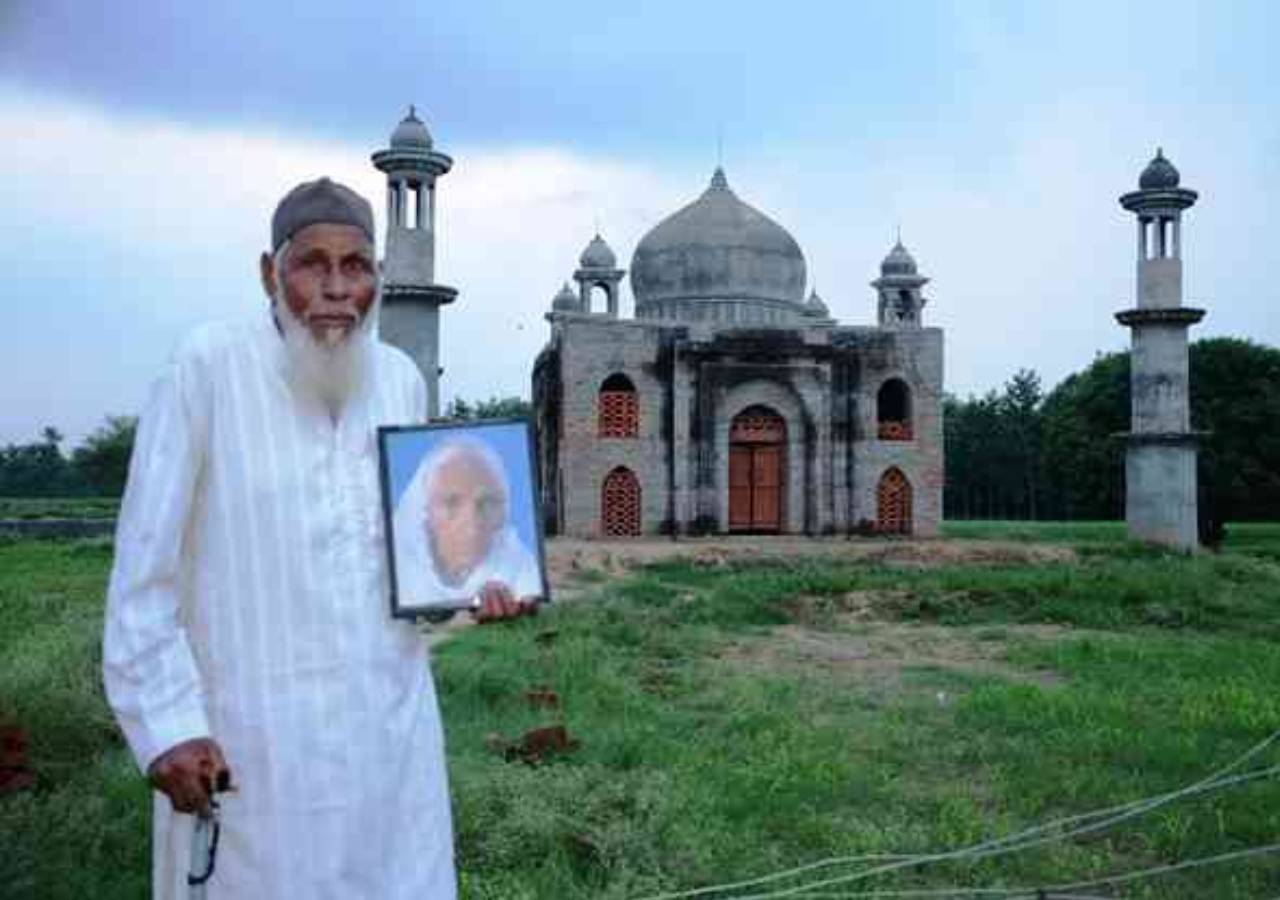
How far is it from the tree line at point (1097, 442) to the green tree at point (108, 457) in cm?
3086

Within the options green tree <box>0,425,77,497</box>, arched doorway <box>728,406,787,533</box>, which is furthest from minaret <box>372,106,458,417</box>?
green tree <box>0,425,77,497</box>

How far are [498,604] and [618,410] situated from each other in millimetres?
22071

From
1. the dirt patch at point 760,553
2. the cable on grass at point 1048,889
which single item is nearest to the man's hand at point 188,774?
the cable on grass at point 1048,889

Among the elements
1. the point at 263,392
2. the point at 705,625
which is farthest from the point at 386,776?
the point at 705,625

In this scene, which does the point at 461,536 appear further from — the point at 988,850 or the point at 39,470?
the point at 39,470

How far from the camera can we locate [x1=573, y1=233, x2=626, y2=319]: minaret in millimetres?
29094

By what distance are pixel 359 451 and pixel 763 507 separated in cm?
2273

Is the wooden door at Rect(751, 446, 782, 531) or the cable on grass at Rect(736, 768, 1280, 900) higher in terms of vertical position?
the wooden door at Rect(751, 446, 782, 531)

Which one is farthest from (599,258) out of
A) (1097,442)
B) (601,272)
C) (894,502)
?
(1097,442)

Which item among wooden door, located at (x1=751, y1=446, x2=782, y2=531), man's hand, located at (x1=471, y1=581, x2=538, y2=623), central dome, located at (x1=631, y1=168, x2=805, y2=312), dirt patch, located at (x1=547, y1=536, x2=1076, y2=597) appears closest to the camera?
man's hand, located at (x1=471, y1=581, x2=538, y2=623)

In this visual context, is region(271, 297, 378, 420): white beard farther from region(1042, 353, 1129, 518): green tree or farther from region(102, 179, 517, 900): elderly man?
region(1042, 353, 1129, 518): green tree

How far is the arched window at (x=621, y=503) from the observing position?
24.6 m

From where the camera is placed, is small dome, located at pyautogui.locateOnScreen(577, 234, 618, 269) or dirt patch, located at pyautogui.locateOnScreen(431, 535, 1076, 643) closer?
dirt patch, located at pyautogui.locateOnScreen(431, 535, 1076, 643)

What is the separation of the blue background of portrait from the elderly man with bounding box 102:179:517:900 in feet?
0.29
